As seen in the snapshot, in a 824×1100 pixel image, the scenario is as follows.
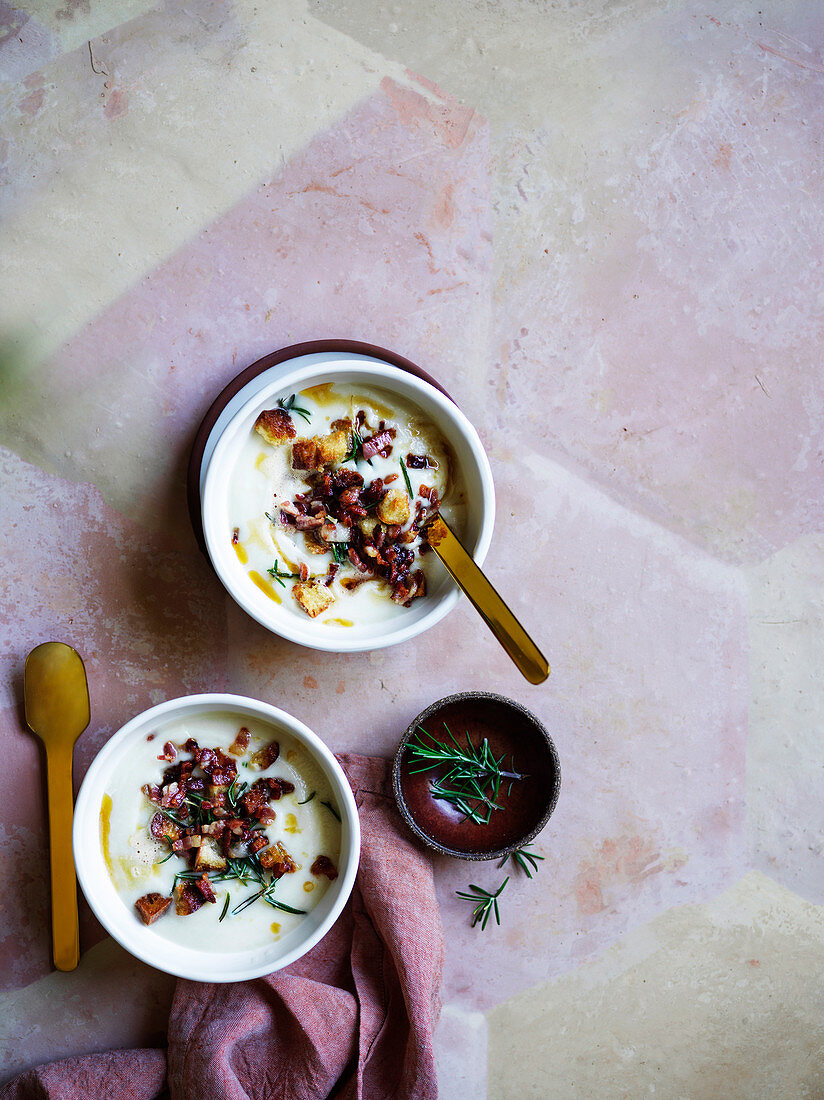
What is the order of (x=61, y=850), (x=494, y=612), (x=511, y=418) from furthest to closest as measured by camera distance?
(x=511, y=418), (x=61, y=850), (x=494, y=612)

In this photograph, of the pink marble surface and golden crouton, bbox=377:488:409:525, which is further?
the pink marble surface

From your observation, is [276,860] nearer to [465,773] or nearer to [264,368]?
[465,773]

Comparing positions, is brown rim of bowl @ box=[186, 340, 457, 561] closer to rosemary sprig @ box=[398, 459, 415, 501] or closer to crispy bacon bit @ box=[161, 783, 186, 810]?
rosemary sprig @ box=[398, 459, 415, 501]

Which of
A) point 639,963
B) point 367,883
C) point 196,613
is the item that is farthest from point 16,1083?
point 639,963

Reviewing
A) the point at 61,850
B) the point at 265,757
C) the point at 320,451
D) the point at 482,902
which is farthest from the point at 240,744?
the point at 482,902

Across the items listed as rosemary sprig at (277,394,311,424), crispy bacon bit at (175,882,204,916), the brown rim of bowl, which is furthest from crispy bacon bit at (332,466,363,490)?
crispy bacon bit at (175,882,204,916)

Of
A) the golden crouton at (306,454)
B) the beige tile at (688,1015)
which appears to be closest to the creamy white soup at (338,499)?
the golden crouton at (306,454)

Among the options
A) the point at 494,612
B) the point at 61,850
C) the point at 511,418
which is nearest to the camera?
the point at 494,612

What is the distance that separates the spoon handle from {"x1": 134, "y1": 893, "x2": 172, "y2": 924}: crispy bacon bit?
0.20 m

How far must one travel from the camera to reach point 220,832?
1.39 meters

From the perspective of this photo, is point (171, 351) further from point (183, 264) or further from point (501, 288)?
point (501, 288)

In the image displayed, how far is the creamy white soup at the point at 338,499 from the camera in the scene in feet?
4.47

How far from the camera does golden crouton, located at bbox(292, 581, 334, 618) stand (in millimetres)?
1384

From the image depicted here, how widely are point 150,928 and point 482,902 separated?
63 cm
